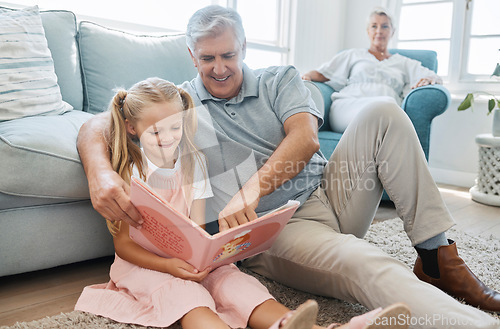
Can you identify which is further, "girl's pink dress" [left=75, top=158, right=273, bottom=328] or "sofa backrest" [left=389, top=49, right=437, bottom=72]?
"sofa backrest" [left=389, top=49, right=437, bottom=72]

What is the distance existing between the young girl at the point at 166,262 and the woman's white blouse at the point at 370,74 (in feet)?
5.81

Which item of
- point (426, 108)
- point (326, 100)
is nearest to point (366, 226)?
point (426, 108)

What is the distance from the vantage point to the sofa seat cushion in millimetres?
1110

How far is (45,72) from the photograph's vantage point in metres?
1.53

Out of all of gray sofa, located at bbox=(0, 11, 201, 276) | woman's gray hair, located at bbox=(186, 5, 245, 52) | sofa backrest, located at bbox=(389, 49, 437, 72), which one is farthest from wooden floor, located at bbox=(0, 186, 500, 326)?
sofa backrest, located at bbox=(389, 49, 437, 72)

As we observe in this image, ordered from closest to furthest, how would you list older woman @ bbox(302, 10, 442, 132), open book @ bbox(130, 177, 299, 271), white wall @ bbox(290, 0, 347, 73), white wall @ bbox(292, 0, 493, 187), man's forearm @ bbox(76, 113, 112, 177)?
1. open book @ bbox(130, 177, 299, 271)
2. man's forearm @ bbox(76, 113, 112, 177)
3. older woman @ bbox(302, 10, 442, 132)
4. white wall @ bbox(292, 0, 493, 187)
5. white wall @ bbox(290, 0, 347, 73)

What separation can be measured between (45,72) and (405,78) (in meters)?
2.12

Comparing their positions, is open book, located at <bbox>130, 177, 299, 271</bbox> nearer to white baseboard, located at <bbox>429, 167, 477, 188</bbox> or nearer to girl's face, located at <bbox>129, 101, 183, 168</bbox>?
girl's face, located at <bbox>129, 101, 183, 168</bbox>

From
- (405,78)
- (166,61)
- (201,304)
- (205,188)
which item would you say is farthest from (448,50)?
(201,304)

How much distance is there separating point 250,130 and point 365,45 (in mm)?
2748

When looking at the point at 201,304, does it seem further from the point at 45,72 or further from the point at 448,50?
the point at 448,50

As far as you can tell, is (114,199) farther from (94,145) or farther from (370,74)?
(370,74)

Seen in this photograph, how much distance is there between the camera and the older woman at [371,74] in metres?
2.55

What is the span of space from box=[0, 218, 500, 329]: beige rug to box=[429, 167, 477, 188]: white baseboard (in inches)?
53.0
